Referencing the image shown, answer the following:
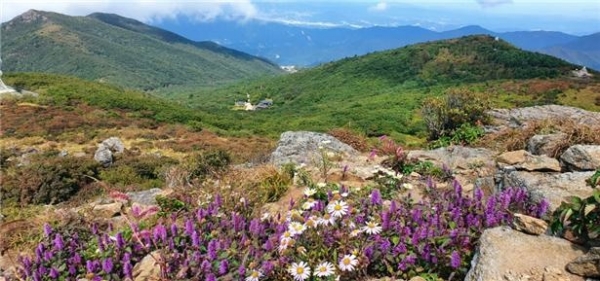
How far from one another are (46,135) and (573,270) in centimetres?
3591

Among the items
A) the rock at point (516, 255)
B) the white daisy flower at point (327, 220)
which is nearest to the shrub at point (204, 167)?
the white daisy flower at point (327, 220)

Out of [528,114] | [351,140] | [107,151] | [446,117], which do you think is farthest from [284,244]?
[107,151]

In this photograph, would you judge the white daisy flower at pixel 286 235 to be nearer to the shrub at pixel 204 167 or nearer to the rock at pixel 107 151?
the shrub at pixel 204 167

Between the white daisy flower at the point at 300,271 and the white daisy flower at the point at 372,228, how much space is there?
0.58m

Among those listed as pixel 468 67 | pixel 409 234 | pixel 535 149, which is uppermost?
pixel 409 234

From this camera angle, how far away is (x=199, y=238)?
4.17 m

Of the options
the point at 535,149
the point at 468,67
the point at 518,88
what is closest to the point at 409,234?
the point at 535,149

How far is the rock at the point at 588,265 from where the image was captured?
318cm

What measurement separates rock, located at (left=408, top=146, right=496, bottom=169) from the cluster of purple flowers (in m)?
4.21

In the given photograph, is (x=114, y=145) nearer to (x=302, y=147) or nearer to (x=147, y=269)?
(x=302, y=147)

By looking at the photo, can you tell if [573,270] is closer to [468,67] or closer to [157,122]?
[157,122]

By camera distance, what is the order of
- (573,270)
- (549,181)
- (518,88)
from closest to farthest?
1. (573,270)
2. (549,181)
3. (518,88)

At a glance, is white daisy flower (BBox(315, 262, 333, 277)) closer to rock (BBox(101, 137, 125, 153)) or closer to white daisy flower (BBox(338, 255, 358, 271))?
white daisy flower (BBox(338, 255, 358, 271))

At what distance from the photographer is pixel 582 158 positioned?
6008 mm
